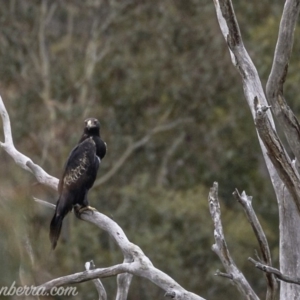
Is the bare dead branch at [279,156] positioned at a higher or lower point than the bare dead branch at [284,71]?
lower

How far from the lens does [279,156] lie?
4562mm

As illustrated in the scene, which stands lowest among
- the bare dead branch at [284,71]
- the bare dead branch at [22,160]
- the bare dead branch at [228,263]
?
the bare dead branch at [228,263]

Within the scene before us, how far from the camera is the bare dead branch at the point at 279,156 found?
4452mm

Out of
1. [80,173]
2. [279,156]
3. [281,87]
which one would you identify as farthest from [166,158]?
[279,156]

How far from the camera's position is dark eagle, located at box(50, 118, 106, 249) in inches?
254

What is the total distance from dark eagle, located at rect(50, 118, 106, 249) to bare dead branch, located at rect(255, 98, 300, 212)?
2.07 metres

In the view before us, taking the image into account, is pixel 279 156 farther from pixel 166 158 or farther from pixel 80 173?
pixel 166 158

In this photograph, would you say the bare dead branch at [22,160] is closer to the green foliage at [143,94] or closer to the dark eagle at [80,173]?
the dark eagle at [80,173]

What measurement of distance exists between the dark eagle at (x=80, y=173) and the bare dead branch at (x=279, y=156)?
2070mm

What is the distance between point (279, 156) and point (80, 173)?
278 cm

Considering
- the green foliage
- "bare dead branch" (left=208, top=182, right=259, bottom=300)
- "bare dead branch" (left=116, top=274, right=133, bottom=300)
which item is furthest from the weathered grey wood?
the green foliage

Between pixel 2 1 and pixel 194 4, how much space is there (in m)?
3.34

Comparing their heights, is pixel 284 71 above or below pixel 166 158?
below

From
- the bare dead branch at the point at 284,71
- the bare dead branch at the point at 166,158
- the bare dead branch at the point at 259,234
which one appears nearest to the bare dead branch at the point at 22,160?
the bare dead branch at the point at 259,234
